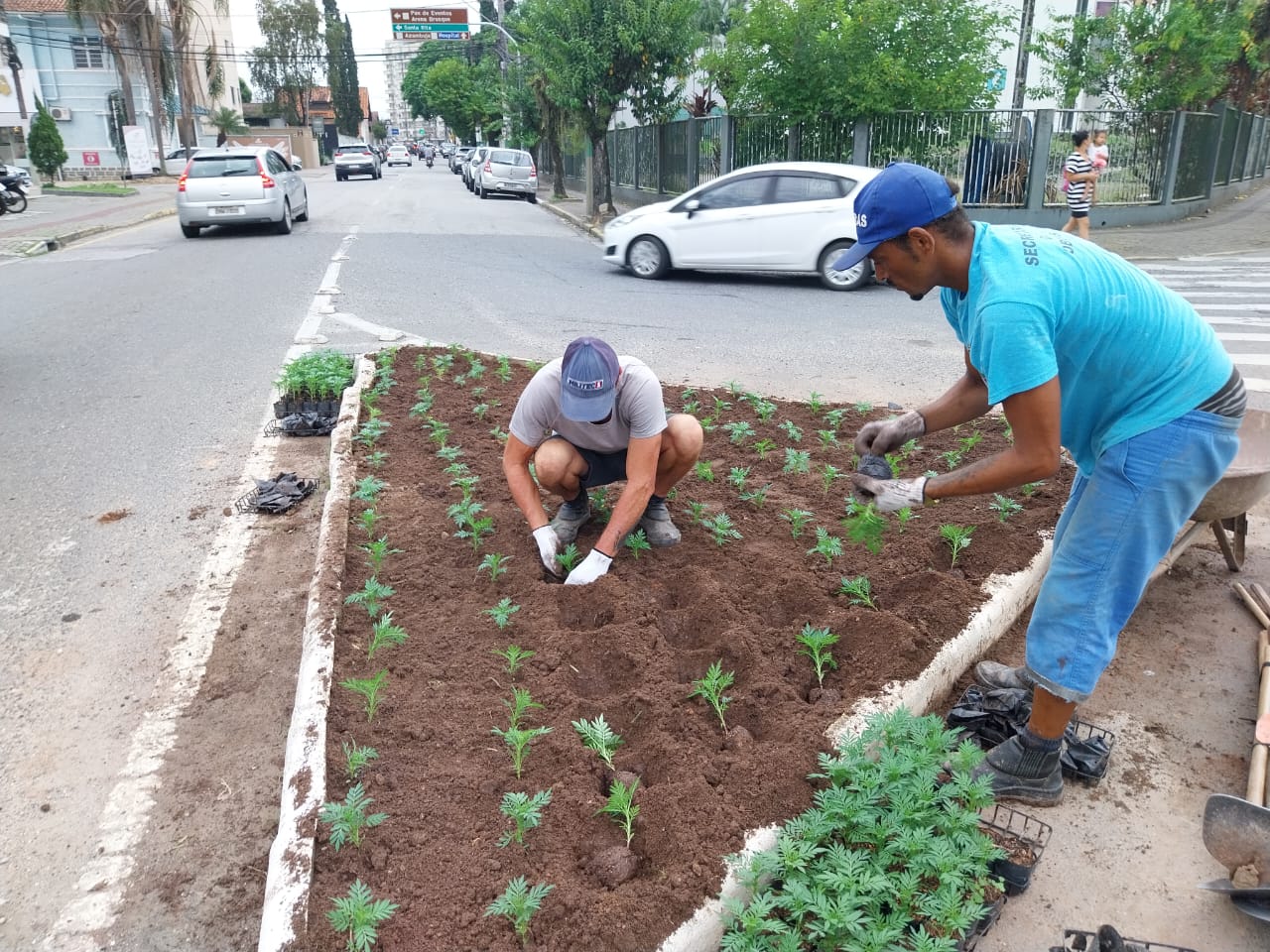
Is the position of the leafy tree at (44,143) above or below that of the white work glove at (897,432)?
above

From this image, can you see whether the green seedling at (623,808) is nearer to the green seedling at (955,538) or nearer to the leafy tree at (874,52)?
the green seedling at (955,538)

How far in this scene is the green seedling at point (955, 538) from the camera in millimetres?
4109

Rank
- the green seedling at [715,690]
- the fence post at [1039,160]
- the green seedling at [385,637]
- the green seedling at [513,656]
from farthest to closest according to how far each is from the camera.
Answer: the fence post at [1039,160] → the green seedling at [385,637] → the green seedling at [513,656] → the green seedling at [715,690]

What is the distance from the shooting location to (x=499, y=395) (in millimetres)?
6652

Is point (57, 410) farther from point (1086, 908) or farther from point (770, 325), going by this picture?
point (1086, 908)

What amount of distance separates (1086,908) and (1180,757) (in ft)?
2.96

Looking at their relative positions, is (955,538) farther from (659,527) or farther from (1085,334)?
(1085,334)

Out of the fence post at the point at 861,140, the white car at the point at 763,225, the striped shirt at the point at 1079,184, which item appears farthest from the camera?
the fence post at the point at 861,140

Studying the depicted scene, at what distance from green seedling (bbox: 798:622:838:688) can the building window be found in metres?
55.1

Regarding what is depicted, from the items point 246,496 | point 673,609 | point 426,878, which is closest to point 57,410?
point 246,496

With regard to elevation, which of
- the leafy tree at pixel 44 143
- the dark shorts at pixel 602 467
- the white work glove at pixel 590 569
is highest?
the leafy tree at pixel 44 143

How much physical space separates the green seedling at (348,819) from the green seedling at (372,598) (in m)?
1.18

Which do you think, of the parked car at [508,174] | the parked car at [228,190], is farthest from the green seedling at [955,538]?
the parked car at [508,174]

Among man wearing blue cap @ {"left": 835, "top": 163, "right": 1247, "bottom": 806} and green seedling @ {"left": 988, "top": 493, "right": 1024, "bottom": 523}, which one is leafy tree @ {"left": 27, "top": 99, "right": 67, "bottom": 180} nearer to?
green seedling @ {"left": 988, "top": 493, "right": 1024, "bottom": 523}
